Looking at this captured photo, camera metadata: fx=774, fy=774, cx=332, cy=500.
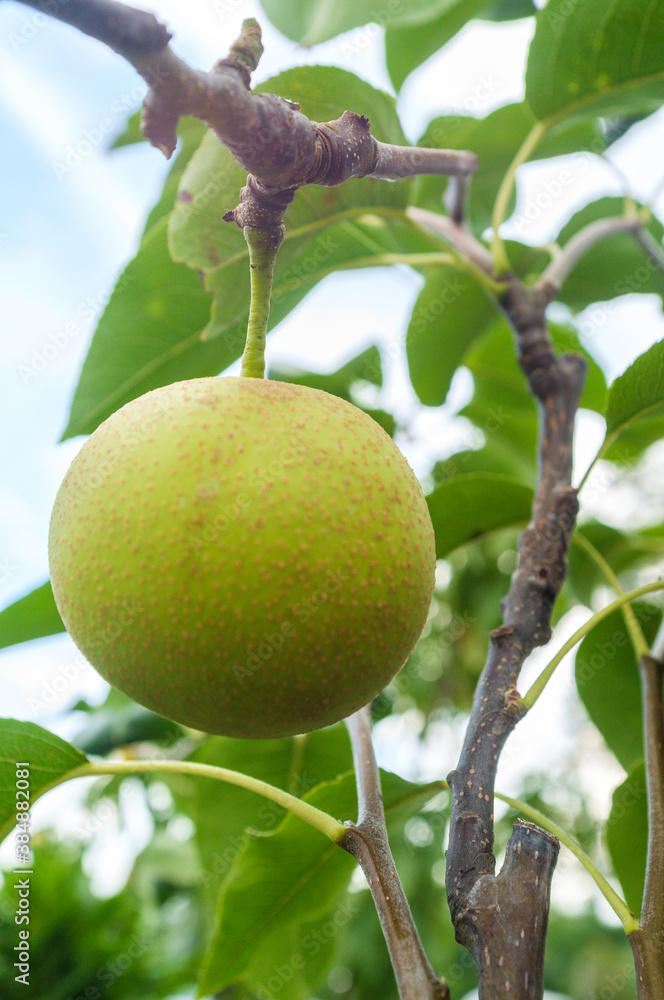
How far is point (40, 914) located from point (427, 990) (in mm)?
1505

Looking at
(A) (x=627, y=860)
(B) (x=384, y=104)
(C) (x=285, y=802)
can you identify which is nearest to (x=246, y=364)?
(C) (x=285, y=802)

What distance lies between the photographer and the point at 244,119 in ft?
1.24

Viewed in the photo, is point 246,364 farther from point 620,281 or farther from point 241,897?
point 620,281

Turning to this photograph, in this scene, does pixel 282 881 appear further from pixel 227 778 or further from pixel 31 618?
pixel 31 618

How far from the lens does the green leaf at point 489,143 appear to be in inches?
42.7

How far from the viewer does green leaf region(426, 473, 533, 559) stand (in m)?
0.92

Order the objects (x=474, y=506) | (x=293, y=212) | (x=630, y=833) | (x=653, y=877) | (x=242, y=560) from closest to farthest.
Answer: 1. (x=242, y=560)
2. (x=653, y=877)
3. (x=293, y=212)
4. (x=630, y=833)
5. (x=474, y=506)

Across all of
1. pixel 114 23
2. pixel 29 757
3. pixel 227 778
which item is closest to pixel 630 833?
pixel 227 778

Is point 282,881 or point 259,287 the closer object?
point 259,287

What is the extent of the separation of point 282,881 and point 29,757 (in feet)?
1.00

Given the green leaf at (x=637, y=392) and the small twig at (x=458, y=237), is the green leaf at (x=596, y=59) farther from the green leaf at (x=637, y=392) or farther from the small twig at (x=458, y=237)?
the green leaf at (x=637, y=392)

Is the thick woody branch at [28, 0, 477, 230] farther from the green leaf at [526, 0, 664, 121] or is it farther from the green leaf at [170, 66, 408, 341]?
the green leaf at [526, 0, 664, 121]

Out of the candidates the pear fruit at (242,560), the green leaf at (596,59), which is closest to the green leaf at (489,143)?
Answer: the green leaf at (596,59)

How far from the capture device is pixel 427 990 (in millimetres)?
471
